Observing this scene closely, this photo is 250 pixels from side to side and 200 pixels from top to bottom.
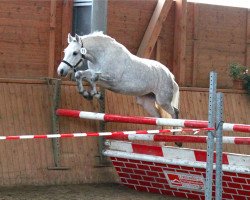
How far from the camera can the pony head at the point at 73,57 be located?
786 centimetres

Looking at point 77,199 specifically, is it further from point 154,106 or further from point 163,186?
point 154,106

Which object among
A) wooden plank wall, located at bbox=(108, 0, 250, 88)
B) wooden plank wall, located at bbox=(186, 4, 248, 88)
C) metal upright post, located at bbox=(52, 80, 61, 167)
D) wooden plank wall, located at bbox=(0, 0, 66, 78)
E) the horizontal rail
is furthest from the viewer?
wooden plank wall, located at bbox=(186, 4, 248, 88)

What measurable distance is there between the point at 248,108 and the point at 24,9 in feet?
12.8

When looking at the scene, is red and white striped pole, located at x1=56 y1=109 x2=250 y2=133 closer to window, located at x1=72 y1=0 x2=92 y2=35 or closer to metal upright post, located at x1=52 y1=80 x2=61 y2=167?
metal upright post, located at x1=52 y1=80 x2=61 y2=167

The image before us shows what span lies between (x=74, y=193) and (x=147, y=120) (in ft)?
3.86

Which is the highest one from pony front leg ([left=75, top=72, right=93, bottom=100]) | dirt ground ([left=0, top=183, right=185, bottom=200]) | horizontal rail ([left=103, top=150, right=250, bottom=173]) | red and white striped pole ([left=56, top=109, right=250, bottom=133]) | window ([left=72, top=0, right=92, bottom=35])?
window ([left=72, top=0, right=92, bottom=35])

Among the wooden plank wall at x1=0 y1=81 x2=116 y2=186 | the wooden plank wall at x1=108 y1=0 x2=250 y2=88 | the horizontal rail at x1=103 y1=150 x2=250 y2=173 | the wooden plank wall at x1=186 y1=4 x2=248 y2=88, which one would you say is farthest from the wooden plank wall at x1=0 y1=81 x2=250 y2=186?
the wooden plank wall at x1=186 y1=4 x2=248 y2=88

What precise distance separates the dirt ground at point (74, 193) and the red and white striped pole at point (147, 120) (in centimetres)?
85

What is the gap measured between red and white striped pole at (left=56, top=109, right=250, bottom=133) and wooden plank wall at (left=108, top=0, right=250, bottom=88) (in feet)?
13.4

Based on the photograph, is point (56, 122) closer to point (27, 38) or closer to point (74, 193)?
point (74, 193)

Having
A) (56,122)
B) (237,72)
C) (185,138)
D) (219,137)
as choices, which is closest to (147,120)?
(185,138)

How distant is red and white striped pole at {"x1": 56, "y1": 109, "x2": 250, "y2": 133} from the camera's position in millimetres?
6622

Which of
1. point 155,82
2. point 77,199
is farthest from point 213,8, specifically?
point 77,199

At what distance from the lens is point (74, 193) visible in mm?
7676
